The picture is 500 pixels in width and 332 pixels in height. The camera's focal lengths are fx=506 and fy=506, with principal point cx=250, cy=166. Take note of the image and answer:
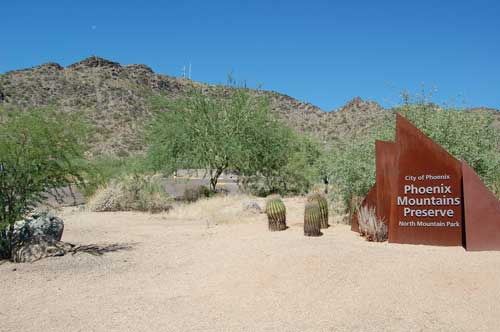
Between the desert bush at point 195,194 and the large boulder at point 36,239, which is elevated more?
the desert bush at point 195,194

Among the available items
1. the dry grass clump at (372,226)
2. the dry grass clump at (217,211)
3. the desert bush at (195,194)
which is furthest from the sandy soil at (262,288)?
the desert bush at (195,194)

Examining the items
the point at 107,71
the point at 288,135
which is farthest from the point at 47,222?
the point at 107,71

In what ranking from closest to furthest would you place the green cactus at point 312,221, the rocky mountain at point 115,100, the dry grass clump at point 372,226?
the dry grass clump at point 372,226 < the green cactus at point 312,221 < the rocky mountain at point 115,100

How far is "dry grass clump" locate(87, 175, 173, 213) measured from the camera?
19.8 metres

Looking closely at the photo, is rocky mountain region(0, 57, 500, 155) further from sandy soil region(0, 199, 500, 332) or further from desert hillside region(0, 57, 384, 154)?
sandy soil region(0, 199, 500, 332)

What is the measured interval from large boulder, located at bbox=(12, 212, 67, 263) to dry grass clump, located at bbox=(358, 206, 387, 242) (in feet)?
21.4

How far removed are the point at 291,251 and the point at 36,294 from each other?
4.50 meters

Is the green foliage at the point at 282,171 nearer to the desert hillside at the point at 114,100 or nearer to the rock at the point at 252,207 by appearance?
the rock at the point at 252,207

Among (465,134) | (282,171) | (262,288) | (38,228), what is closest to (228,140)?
(282,171)

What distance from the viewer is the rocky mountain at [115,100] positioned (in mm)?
54812

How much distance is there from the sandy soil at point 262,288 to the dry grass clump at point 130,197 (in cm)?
824

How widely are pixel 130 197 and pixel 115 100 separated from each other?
148ft

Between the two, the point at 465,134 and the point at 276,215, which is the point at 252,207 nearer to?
the point at 276,215

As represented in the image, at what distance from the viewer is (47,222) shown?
35.5 ft
